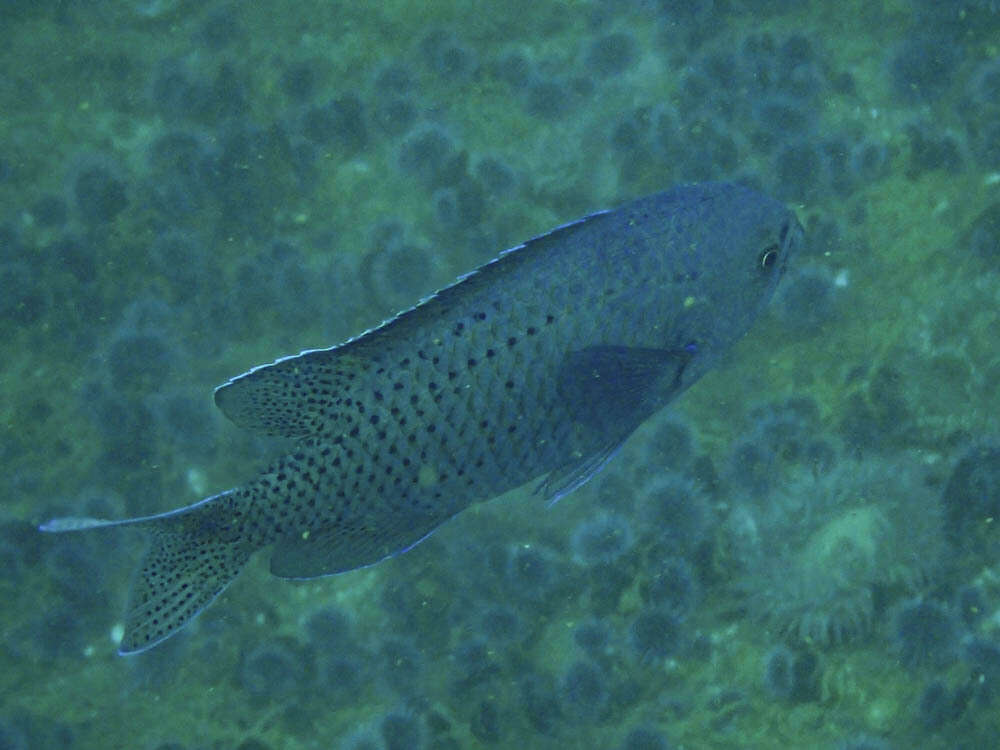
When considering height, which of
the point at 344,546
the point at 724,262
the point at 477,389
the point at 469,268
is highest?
the point at 724,262

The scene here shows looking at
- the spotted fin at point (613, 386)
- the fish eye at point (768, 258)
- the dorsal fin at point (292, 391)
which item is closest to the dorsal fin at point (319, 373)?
the dorsal fin at point (292, 391)

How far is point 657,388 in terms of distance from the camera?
2.96m

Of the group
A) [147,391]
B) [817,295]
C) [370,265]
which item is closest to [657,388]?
[817,295]

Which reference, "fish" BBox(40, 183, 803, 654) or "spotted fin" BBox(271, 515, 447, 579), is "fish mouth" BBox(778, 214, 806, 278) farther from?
"spotted fin" BBox(271, 515, 447, 579)

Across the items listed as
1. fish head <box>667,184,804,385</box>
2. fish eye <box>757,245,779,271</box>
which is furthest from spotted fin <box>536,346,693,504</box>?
fish eye <box>757,245,779,271</box>

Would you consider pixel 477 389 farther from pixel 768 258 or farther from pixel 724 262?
pixel 768 258

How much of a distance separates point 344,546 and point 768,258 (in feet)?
6.05

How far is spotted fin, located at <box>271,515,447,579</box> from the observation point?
3.03 metres

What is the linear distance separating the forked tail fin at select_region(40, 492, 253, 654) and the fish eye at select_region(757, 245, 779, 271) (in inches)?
81.7

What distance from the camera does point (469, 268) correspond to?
4.48m

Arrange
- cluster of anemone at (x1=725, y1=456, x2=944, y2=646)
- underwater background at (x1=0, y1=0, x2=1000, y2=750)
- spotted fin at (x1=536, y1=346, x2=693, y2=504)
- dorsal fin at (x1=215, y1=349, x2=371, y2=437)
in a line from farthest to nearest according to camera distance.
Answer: underwater background at (x1=0, y1=0, x2=1000, y2=750)
cluster of anemone at (x1=725, y1=456, x2=944, y2=646)
dorsal fin at (x1=215, y1=349, x2=371, y2=437)
spotted fin at (x1=536, y1=346, x2=693, y2=504)

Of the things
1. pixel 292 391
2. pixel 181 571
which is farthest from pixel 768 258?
pixel 181 571

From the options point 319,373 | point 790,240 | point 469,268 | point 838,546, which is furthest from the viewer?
point 469,268

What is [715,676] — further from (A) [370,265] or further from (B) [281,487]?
(A) [370,265]
